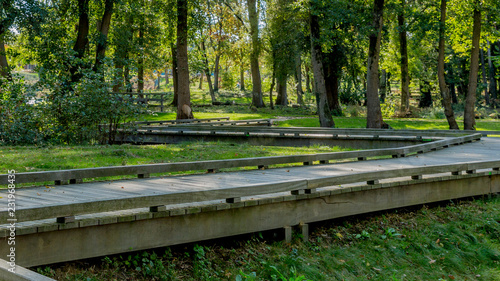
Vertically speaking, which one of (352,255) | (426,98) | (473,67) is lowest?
(352,255)

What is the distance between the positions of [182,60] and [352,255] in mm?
19961

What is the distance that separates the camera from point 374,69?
73.0 ft

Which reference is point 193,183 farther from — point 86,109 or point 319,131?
point 319,131

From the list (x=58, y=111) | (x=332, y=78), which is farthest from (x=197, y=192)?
(x=332, y=78)

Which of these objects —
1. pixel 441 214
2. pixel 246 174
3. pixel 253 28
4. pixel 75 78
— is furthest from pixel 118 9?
pixel 441 214

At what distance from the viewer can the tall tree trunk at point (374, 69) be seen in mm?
21406

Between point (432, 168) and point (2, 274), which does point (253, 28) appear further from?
point (2, 274)

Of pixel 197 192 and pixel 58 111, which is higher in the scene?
pixel 58 111

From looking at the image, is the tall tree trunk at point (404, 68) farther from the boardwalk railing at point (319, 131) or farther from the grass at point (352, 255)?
the grass at point (352, 255)

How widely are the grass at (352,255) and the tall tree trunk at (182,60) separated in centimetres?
1742

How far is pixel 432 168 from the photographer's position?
10.3m

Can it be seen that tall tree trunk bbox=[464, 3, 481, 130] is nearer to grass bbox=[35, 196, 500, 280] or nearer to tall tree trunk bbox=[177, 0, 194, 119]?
tall tree trunk bbox=[177, 0, 194, 119]

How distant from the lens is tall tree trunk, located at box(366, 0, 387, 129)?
2141 centimetres

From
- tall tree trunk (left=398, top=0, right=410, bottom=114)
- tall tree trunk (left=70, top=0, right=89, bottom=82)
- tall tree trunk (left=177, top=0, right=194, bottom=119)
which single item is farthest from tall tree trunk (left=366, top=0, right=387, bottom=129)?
tall tree trunk (left=70, top=0, right=89, bottom=82)
